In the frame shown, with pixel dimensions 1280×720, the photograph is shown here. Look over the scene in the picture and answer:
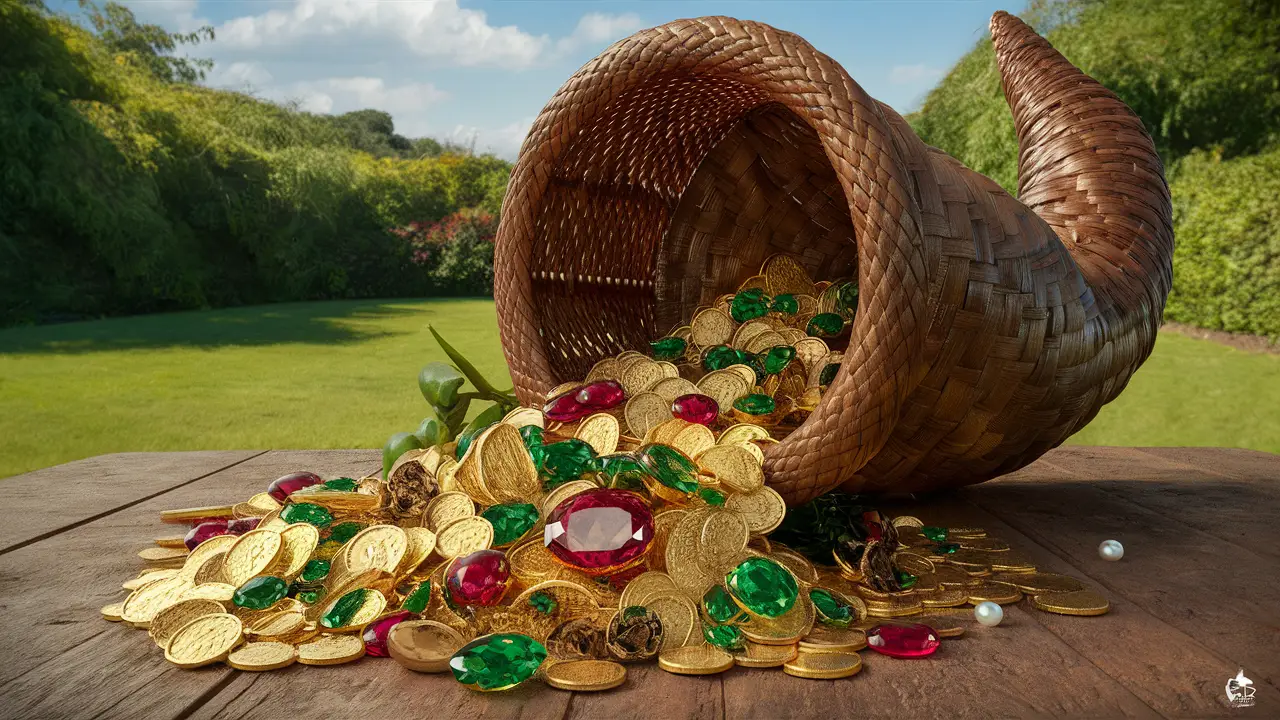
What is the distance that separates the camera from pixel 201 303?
7.44 m

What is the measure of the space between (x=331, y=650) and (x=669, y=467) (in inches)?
13.2

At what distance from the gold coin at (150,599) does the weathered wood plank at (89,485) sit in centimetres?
35

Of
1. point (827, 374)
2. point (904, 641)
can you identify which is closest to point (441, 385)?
point (827, 374)

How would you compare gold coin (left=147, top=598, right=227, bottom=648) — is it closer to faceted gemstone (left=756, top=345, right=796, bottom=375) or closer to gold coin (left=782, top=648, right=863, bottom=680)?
gold coin (left=782, top=648, right=863, bottom=680)

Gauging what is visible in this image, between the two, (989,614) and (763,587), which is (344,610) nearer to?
(763,587)

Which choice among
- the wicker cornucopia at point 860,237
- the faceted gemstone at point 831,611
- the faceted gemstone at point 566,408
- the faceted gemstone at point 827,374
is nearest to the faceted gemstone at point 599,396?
the faceted gemstone at point 566,408

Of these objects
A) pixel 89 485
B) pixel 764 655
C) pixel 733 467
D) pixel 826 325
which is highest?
pixel 826 325

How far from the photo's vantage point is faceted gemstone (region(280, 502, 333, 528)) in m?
1.00

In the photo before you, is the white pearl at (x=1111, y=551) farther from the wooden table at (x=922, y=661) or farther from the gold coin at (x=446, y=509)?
the gold coin at (x=446, y=509)

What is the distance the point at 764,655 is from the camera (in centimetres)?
72

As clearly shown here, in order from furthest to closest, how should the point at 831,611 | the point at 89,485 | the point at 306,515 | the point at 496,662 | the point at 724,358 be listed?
the point at 89,485 → the point at 724,358 → the point at 306,515 → the point at 831,611 → the point at 496,662

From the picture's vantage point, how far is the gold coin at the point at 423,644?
27.7 inches

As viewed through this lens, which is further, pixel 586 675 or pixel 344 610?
pixel 344 610

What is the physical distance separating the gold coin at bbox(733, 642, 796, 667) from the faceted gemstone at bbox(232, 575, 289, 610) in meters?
0.44
